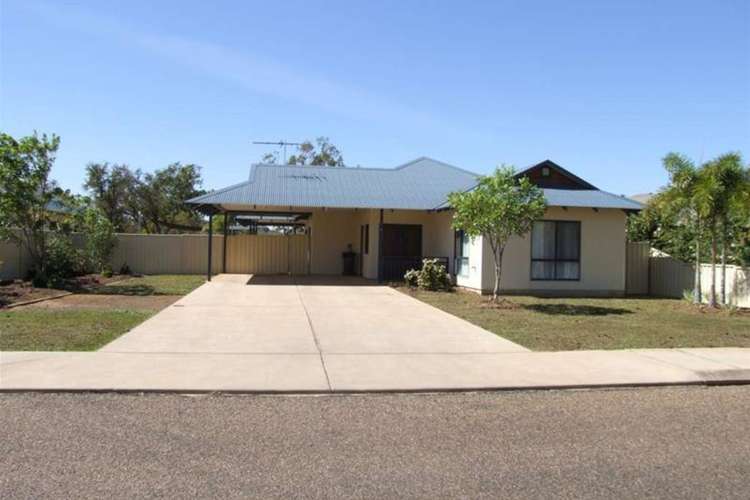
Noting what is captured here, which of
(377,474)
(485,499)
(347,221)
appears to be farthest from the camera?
(347,221)

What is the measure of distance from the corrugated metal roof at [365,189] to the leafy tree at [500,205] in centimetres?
381

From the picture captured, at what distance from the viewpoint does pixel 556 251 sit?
838 inches

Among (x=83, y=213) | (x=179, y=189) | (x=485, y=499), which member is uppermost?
(x=179, y=189)

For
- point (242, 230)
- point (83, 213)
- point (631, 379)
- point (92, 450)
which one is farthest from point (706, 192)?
point (242, 230)

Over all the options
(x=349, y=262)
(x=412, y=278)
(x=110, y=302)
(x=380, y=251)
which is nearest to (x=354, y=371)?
(x=110, y=302)

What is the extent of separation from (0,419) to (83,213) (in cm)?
1998

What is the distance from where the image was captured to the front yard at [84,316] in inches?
398

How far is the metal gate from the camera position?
29.4m

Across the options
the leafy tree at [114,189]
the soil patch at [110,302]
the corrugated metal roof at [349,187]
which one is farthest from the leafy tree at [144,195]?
the soil patch at [110,302]

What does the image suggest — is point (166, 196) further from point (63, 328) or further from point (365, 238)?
point (63, 328)

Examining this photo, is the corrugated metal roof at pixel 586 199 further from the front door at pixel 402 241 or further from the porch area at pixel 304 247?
the porch area at pixel 304 247

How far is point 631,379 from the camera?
8.41m

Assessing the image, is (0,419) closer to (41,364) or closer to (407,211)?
(41,364)

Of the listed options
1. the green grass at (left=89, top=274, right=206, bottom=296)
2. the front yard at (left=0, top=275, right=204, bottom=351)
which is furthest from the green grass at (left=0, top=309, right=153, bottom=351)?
the green grass at (left=89, top=274, right=206, bottom=296)
